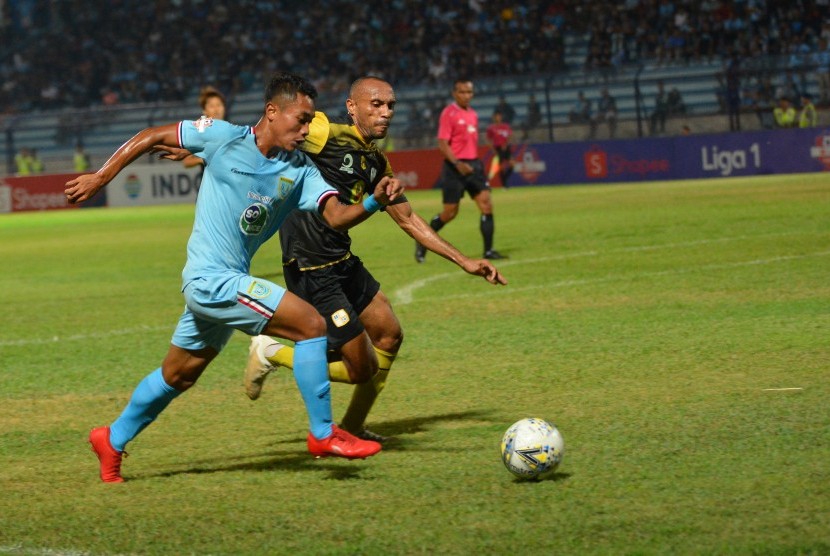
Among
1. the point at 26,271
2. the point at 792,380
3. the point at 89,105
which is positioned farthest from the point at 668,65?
the point at 792,380

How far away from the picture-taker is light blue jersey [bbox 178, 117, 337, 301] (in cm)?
595

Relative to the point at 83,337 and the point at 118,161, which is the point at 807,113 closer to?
the point at 83,337

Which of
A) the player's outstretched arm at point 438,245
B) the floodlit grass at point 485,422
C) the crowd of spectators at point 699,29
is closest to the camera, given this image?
the floodlit grass at point 485,422

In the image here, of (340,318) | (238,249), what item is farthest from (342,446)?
(238,249)

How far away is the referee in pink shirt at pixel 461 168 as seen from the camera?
16453 millimetres

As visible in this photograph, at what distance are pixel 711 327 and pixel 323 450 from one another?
4.92m

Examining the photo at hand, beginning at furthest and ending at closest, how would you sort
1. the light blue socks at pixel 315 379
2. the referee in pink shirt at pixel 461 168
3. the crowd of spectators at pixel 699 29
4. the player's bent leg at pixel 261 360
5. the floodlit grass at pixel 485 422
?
1. the crowd of spectators at pixel 699 29
2. the referee in pink shirt at pixel 461 168
3. the player's bent leg at pixel 261 360
4. the light blue socks at pixel 315 379
5. the floodlit grass at pixel 485 422

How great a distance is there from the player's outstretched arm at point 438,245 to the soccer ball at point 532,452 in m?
0.81

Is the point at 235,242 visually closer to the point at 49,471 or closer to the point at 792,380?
the point at 49,471

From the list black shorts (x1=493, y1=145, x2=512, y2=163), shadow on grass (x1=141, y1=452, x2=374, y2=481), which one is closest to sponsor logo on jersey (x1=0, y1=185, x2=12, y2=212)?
black shorts (x1=493, y1=145, x2=512, y2=163)

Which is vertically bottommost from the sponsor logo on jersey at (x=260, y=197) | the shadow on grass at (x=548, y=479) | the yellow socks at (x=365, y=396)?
the shadow on grass at (x=548, y=479)

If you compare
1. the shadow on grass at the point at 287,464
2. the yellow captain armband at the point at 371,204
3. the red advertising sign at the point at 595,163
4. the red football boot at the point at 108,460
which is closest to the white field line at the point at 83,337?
the shadow on grass at the point at 287,464

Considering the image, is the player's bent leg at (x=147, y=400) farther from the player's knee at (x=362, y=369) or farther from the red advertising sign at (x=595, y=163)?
the red advertising sign at (x=595, y=163)

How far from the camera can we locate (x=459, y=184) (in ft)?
54.6
